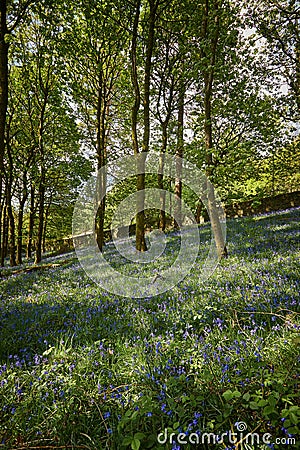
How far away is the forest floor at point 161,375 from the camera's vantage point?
205cm

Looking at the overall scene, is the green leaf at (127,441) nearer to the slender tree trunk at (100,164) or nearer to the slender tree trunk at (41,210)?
the slender tree trunk at (100,164)

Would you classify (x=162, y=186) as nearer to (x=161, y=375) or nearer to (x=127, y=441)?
(x=161, y=375)

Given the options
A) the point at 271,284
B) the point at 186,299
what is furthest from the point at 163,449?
the point at 271,284

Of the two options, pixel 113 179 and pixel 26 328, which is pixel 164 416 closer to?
pixel 26 328

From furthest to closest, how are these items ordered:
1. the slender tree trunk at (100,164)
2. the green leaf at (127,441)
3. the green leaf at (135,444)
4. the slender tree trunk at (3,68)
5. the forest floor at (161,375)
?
1. the slender tree trunk at (100,164)
2. the slender tree trunk at (3,68)
3. the forest floor at (161,375)
4. the green leaf at (127,441)
5. the green leaf at (135,444)

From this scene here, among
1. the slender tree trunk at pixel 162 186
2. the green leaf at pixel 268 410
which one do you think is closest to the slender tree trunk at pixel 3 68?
the green leaf at pixel 268 410

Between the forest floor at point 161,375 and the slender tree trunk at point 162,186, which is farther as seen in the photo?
the slender tree trunk at point 162,186

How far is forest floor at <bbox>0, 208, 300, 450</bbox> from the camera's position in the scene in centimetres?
205

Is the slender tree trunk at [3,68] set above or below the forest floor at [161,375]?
above

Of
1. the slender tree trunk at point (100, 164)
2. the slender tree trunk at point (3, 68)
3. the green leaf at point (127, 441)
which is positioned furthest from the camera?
the slender tree trunk at point (100, 164)

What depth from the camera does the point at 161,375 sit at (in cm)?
284

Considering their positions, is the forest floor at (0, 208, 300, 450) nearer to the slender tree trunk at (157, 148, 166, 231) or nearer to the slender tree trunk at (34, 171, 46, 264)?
the slender tree trunk at (34, 171, 46, 264)

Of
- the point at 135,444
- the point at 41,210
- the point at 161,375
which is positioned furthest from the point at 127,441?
the point at 41,210

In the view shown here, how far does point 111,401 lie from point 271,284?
139 inches
